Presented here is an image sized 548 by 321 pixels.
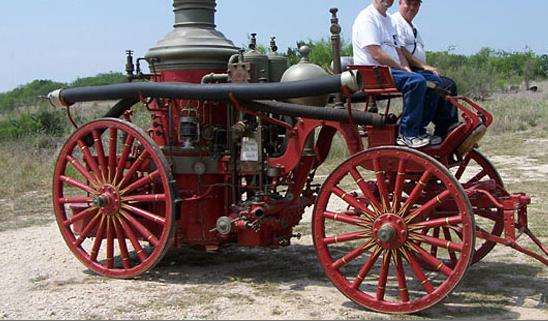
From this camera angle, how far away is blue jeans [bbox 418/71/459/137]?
5.90 metres

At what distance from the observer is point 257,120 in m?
6.38

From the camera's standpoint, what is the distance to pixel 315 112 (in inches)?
229

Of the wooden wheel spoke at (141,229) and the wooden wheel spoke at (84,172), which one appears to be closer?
the wooden wheel spoke at (141,229)

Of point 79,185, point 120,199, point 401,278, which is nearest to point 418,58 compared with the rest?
point 401,278

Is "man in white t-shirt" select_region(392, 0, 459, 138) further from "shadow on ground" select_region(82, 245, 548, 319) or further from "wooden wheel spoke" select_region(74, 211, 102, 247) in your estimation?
"wooden wheel spoke" select_region(74, 211, 102, 247)

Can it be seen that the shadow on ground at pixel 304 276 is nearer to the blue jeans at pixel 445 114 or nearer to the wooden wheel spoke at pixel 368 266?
the wooden wheel spoke at pixel 368 266

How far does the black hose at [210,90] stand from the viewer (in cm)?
562

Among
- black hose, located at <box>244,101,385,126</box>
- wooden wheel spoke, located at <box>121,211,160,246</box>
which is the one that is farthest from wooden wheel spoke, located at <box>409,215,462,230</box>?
wooden wheel spoke, located at <box>121,211,160,246</box>

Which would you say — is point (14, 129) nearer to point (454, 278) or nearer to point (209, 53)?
point (209, 53)

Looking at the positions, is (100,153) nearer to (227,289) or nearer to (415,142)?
(227,289)

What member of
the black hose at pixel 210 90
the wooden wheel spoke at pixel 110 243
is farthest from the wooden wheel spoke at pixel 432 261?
the wooden wheel spoke at pixel 110 243

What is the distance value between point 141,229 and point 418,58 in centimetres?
280

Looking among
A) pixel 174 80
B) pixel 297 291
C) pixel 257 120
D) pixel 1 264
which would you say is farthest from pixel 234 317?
pixel 1 264

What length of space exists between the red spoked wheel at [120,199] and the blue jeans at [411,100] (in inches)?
78.2
